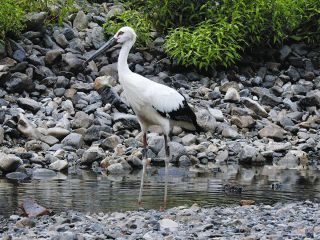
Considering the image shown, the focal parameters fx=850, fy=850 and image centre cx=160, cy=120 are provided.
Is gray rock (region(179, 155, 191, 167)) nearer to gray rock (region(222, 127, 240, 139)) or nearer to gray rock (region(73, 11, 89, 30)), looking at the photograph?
gray rock (region(222, 127, 240, 139))

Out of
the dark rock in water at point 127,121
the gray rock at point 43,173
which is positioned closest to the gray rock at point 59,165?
the gray rock at point 43,173

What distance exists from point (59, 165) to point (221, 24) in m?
5.29

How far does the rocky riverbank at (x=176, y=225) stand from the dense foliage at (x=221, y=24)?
7481 millimetres

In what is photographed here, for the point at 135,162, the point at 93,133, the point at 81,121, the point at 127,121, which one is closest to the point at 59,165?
the point at 135,162

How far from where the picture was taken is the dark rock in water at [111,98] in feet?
43.9

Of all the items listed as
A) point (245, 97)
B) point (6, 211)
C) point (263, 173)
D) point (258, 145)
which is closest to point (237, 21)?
point (245, 97)

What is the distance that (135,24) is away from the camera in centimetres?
1555

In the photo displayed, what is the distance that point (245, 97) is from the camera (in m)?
14.4

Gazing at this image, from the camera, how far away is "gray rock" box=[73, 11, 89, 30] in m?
16.1

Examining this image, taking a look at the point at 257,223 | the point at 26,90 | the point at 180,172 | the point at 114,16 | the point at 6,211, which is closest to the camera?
the point at 257,223

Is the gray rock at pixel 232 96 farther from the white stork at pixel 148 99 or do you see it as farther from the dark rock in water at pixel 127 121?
the white stork at pixel 148 99

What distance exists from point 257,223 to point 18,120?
6.26 m

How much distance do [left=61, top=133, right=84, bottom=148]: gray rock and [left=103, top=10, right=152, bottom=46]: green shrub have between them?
150 inches

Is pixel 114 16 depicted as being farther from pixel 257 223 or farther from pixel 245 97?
pixel 257 223
